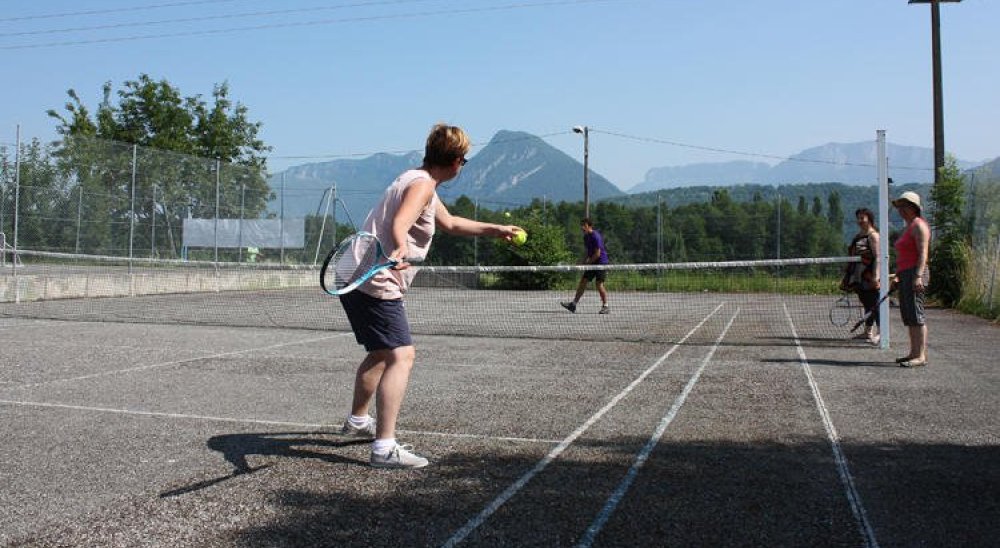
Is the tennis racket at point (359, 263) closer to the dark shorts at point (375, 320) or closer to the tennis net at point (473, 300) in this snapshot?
the dark shorts at point (375, 320)

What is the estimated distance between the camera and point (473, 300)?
72.6 ft

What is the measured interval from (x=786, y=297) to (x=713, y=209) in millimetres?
6470

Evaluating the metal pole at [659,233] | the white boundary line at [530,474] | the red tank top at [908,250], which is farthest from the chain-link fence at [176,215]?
the white boundary line at [530,474]

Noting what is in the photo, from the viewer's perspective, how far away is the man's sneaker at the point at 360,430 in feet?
16.7

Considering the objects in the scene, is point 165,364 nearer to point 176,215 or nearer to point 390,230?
point 390,230

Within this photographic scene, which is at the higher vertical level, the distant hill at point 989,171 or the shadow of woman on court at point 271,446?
the distant hill at point 989,171

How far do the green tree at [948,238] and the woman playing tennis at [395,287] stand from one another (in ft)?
57.2

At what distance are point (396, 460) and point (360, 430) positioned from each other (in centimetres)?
69

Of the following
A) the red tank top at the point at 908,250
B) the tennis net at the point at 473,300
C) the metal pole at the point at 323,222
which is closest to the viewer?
the red tank top at the point at 908,250

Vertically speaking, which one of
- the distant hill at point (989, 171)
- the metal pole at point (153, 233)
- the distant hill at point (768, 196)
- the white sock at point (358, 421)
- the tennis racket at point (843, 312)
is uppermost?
the distant hill at point (768, 196)

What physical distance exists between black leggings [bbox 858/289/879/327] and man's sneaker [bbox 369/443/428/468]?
833 centimetres

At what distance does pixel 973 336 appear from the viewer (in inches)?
488

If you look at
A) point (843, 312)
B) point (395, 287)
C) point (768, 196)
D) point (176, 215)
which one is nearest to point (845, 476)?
point (395, 287)

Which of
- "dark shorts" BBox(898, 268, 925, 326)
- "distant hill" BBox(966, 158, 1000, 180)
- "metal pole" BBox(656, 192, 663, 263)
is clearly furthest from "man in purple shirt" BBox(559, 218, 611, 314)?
"metal pole" BBox(656, 192, 663, 263)
